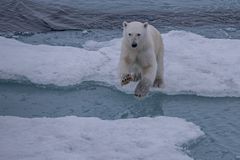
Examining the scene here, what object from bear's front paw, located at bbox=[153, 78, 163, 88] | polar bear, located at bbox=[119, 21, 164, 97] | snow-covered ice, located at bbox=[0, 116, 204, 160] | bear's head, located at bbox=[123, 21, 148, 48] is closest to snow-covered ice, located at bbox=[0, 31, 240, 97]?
bear's front paw, located at bbox=[153, 78, 163, 88]

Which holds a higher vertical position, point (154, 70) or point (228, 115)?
point (154, 70)

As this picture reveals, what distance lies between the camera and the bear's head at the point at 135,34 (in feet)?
18.5

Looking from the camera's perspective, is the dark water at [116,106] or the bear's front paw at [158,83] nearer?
the dark water at [116,106]

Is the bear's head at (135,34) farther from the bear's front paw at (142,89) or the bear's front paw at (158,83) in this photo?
the bear's front paw at (158,83)

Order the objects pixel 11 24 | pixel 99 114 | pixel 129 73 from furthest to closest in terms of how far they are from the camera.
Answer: pixel 11 24, pixel 129 73, pixel 99 114

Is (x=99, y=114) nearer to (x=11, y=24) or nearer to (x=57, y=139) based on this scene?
(x=57, y=139)

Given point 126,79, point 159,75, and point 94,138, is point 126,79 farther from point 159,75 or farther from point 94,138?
point 94,138

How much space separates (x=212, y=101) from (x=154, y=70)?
0.76 meters

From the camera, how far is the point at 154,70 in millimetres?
5848

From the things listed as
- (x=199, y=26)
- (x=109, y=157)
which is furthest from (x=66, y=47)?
(x=109, y=157)

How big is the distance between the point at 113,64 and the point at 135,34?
1.30 m

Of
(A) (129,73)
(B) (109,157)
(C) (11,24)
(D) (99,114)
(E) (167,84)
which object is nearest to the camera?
(B) (109,157)

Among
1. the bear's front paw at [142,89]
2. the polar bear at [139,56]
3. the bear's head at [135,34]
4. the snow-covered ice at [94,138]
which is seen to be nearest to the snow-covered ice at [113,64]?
the polar bear at [139,56]

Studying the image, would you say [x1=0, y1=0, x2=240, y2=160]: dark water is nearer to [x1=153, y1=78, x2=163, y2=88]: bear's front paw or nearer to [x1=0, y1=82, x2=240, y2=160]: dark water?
[x1=0, y1=82, x2=240, y2=160]: dark water
